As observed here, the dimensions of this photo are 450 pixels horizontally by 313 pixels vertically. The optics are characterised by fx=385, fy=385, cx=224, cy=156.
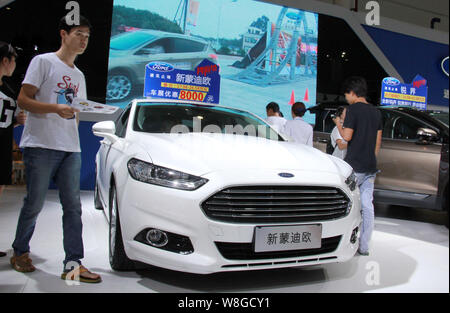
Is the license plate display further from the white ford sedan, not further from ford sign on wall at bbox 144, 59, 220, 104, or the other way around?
ford sign on wall at bbox 144, 59, 220, 104

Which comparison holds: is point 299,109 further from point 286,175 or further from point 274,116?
point 286,175

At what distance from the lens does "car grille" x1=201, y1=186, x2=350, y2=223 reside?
1.89 metres

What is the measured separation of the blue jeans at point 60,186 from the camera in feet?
7.09

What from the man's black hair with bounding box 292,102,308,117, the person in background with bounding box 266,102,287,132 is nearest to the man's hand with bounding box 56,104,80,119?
the man's black hair with bounding box 292,102,308,117

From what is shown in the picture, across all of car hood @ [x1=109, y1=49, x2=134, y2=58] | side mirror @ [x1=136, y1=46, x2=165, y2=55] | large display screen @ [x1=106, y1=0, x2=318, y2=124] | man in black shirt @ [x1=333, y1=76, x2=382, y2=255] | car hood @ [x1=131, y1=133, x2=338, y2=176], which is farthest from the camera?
side mirror @ [x1=136, y1=46, x2=165, y2=55]

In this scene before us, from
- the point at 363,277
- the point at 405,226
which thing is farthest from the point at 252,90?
the point at 363,277

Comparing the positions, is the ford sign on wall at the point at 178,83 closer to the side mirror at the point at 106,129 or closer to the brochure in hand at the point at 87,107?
the side mirror at the point at 106,129

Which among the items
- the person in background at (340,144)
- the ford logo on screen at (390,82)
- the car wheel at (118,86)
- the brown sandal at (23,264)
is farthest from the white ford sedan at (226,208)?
the ford logo on screen at (390,82)

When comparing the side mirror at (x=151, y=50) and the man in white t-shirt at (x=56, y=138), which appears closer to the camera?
the man in white t-shirt at (x=56, y=138)

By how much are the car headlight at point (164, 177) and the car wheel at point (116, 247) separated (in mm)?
311

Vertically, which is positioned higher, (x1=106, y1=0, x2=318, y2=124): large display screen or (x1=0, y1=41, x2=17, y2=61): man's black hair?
(x1=106, y1=0, x2=318, y2=124): large display screen

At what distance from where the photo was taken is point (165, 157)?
80.8 inches

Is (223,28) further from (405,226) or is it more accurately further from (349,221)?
(349,221)

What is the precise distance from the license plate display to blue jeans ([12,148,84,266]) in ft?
3.55
